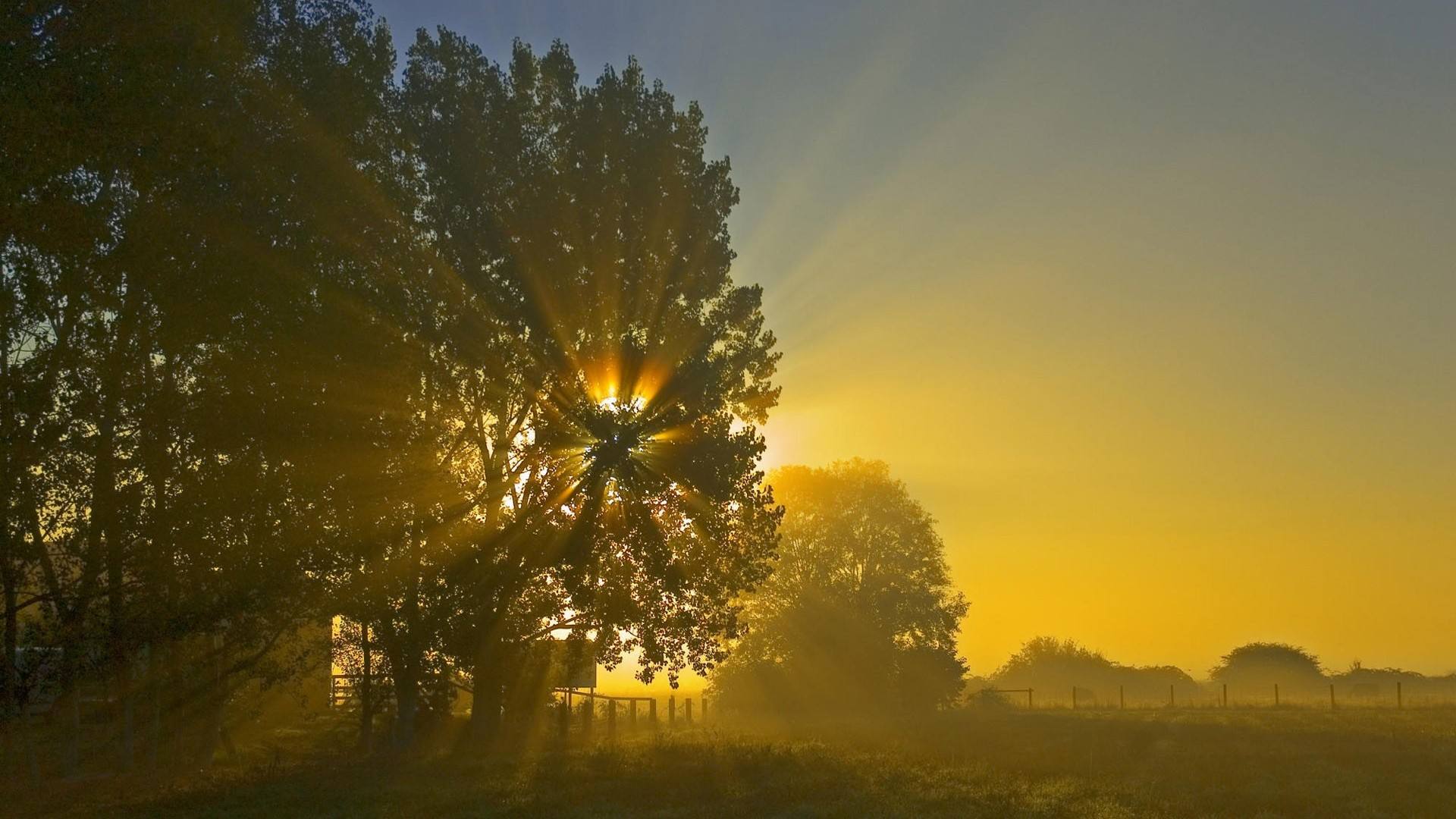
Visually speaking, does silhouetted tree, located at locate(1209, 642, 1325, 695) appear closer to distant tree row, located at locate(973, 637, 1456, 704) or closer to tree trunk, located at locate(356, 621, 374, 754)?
distant tree row, located at locate(973, 637, 1456, 704)

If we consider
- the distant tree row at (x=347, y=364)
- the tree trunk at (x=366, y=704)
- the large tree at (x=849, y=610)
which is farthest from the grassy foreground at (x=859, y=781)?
the large tree at (x=849, y=610)

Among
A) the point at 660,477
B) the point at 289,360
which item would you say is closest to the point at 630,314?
the point at 660,477

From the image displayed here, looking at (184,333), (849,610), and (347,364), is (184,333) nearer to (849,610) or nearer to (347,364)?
(347,364)

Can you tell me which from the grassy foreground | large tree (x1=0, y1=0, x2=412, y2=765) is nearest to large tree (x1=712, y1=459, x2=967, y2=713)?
the grassy foreground

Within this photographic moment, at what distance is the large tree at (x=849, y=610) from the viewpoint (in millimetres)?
69688

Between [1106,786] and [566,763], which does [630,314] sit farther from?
[1106,786]

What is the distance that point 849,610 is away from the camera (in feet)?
235

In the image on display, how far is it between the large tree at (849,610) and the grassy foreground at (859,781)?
32.4 meters

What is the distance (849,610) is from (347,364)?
50980 mm

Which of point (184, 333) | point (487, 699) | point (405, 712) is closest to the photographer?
point (184, 333)

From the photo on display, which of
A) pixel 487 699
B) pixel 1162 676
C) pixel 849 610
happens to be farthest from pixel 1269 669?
pixel 487 699

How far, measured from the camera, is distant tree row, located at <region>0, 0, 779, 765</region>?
2045cm

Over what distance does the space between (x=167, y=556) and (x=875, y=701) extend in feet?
171

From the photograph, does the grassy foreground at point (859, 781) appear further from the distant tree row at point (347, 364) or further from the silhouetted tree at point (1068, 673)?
the silhouetted tree at point (1068, 673)
